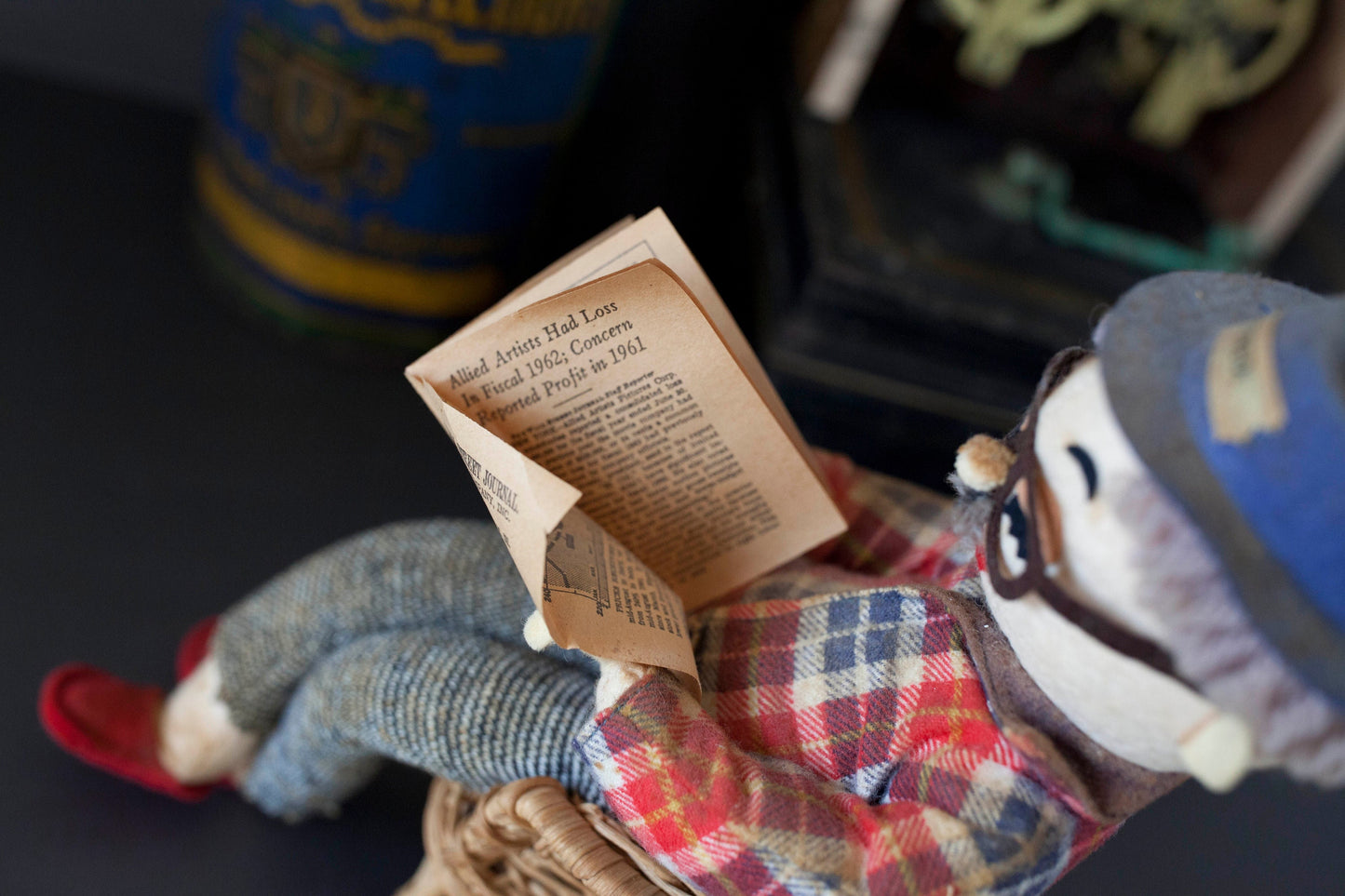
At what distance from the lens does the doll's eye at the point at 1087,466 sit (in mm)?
472

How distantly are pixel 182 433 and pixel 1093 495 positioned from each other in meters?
1.00

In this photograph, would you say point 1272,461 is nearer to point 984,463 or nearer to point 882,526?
point 984,463

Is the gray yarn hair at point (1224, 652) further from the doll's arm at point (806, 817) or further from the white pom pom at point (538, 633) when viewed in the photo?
the white pom pom at point (538, 633)

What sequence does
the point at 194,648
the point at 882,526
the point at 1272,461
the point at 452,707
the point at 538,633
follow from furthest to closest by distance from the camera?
the point at 194,648 → the point at 882,526 → the point at 452,707 → the point at 538,633 → the point at 1272,461

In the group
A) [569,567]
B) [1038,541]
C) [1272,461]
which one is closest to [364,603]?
[569,567]

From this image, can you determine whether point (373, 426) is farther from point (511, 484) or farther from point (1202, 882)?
point (1202, 882)

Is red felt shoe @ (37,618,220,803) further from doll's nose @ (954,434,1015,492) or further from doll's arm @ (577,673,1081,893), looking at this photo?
doll's nose @ (954,434,1015,492)

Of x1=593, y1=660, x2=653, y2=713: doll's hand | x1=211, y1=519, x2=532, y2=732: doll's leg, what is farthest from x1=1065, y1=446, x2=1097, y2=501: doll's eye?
x1=211, y1=519, x2=532, y2=732: doll's leg

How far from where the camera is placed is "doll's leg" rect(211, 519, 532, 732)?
0.71 m

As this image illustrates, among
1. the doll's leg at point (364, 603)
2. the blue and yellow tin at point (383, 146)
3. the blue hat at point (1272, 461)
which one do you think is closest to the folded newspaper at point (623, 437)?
the doll's leg at point (364, 603)

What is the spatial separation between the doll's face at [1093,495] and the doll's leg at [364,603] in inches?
14.3

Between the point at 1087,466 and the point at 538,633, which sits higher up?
the point at 1087,466

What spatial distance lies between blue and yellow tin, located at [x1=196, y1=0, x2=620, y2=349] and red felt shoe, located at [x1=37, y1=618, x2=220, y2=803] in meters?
0.59

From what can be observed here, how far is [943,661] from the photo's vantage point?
0.58 metres
